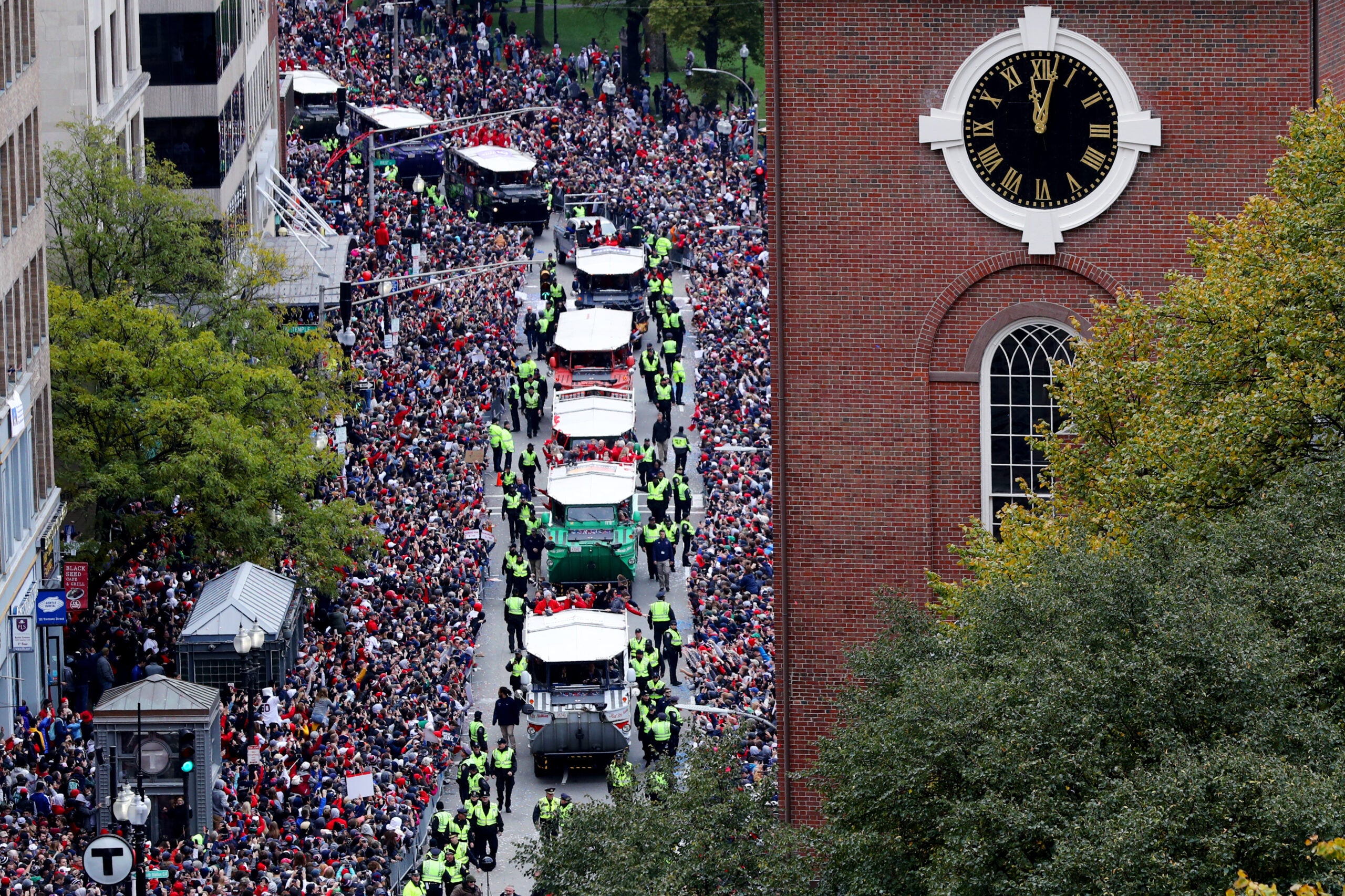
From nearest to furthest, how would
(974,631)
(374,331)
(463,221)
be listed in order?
(974,631)
(374,331)
(463,221)

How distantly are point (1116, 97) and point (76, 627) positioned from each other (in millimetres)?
22541

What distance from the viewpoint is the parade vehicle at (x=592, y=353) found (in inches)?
2660

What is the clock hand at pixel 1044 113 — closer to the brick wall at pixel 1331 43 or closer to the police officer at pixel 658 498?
the brick wall at pixel 1331 43

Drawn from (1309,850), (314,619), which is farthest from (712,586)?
(1309,850)

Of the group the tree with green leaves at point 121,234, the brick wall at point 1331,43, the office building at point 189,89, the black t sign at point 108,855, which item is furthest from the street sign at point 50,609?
the office building at point 189,89

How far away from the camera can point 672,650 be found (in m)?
49.3

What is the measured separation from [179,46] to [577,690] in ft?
84.9

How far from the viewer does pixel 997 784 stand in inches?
869

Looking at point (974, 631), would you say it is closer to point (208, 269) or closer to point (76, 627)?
point (76, 627)

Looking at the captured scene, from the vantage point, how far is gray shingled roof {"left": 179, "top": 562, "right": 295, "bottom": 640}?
42156 millimetres

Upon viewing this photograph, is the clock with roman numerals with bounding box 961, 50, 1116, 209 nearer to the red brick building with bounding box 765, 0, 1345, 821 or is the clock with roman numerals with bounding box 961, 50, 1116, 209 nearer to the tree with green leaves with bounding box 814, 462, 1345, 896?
the red brick building with bounding box 765, 0, 1345, 821

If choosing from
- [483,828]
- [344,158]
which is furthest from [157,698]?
[344,158]

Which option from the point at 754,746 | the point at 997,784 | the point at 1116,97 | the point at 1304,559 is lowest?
the point at 754,746

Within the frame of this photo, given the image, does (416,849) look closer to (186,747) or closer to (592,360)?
(186,747)
